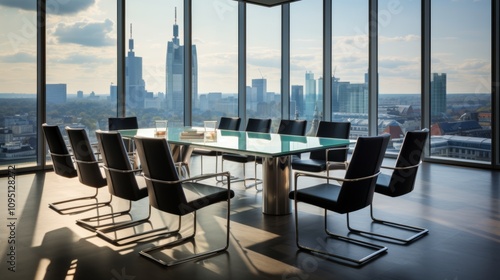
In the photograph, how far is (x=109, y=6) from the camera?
27.8 feet

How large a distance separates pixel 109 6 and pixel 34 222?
5.00 meters

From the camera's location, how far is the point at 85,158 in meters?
4.55

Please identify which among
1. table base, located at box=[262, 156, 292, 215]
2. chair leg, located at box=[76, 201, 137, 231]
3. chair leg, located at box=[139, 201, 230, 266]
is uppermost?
table base, located at box=[262, 156, 292, 215]

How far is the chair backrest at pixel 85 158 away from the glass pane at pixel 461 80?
6.41 metres

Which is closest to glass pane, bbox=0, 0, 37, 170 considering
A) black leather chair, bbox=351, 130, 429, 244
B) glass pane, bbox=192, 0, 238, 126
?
glass pane, bbox=192, 0, 238, 126

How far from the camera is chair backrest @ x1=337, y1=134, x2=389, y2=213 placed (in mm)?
3539

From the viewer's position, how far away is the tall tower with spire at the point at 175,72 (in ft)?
30.8

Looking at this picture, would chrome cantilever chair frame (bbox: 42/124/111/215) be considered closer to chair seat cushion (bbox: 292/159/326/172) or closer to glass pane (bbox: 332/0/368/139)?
chair seat cushion (bbox: 292/159/326/172)

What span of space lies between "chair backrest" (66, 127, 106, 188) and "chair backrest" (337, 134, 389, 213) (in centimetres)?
235

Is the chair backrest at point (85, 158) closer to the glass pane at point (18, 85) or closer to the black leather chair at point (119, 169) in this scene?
the black leather chair at point (119, 169)

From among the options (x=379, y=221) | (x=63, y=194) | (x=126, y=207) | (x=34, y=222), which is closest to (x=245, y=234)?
(x=379, y=221)

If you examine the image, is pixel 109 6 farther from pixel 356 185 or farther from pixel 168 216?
pixel 356 185

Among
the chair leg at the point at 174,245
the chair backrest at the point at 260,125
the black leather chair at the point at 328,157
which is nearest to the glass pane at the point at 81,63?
Result: the chair backrest at the point at 260,125

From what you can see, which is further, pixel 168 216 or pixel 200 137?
pixel 200 137
